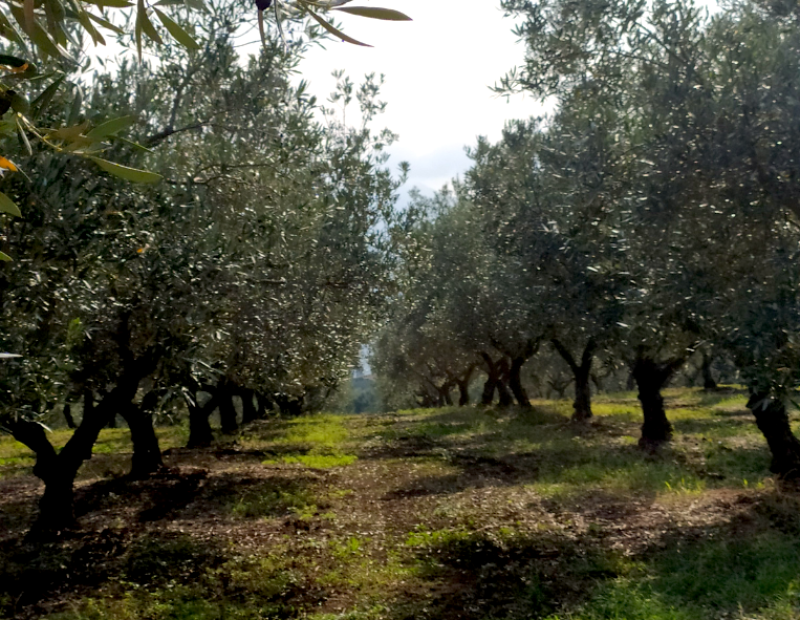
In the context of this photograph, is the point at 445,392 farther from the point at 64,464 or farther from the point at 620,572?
the point at 620,572

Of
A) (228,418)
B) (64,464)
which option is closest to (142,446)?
(64,464)

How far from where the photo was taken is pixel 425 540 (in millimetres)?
11156

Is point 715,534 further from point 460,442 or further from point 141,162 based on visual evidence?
point 460,442

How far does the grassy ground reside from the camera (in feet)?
26.9

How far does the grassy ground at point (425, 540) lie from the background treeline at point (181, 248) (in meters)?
2.09

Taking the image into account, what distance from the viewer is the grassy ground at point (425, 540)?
8.19 meters

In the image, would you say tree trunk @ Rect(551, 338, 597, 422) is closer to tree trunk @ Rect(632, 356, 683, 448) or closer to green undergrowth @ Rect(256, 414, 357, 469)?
tree trunk @ Rect(632, 356, 683, 448)

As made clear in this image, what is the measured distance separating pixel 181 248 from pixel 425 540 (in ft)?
18.0

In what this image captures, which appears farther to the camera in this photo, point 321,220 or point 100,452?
point 100,452

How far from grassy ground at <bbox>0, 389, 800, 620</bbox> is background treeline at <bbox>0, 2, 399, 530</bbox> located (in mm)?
2085

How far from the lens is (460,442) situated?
25750mm

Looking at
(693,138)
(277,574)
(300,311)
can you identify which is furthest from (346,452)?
(693,138)

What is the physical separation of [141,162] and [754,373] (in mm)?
7994

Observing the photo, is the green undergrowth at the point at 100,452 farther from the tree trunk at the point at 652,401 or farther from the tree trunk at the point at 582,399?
the tree trunk at the point at 582,399
